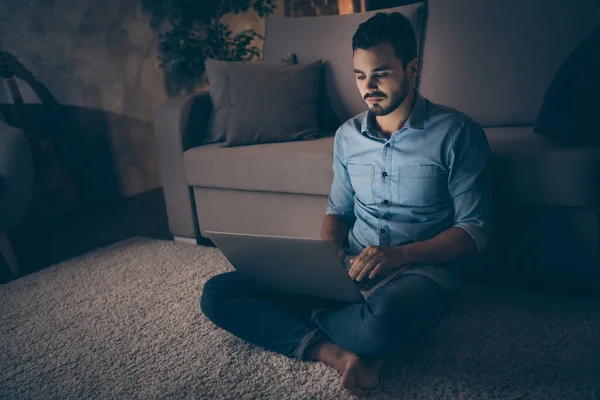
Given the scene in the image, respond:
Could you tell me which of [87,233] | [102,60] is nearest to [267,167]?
[87,233]

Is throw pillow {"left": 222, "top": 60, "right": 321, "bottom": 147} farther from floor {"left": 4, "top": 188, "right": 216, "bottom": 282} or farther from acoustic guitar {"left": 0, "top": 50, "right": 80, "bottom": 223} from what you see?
acoustic guitar {"left": 0, "top": 50, "right": 80, "bottom": 223}

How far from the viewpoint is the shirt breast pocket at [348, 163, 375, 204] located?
1337 millimetres

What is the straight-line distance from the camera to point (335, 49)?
221cm

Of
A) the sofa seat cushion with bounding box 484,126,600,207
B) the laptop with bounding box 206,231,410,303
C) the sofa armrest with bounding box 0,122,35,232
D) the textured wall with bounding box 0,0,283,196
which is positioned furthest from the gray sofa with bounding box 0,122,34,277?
the sofa seat cushion with bounding box 484,126,600,207

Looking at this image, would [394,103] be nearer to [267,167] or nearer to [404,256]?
[404,256]

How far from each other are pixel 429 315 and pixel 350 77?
4.24 feet

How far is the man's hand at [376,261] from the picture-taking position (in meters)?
1.11

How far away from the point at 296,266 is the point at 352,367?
0.81ft

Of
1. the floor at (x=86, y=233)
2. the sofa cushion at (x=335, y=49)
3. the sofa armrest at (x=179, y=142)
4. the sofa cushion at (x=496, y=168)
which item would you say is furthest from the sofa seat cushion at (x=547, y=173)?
the floor at (x=86, y=233)

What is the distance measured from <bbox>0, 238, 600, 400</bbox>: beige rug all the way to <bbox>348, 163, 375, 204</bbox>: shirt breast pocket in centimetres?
40

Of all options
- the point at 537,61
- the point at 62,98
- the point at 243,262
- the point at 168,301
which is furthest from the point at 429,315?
the point at 62,98

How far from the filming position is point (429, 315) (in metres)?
1.14

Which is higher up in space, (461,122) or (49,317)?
(461,122)

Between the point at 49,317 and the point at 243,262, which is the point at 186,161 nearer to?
the point at 49,317
